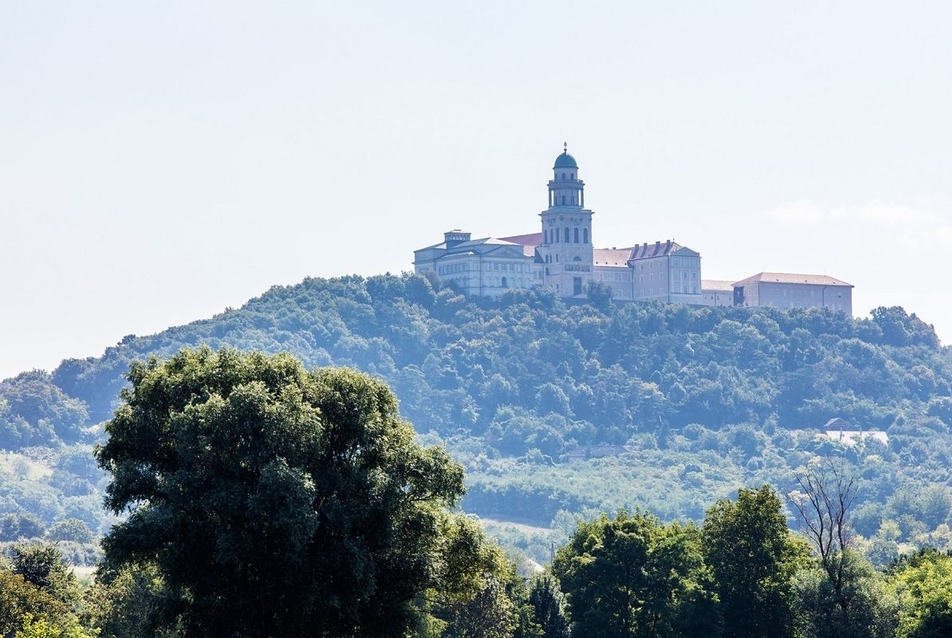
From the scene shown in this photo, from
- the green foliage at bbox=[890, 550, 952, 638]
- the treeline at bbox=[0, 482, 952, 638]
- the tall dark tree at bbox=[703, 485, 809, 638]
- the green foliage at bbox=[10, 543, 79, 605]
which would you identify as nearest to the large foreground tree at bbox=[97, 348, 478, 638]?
the treeline at bbox=[0, 482, 952, 638]

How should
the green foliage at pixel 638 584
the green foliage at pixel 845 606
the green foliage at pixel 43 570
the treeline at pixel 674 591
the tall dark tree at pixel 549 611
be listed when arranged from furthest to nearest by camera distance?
the tall dark tree at pixel 549 611
the green foliage at pixel 638 584
the green foliage at pixel 43 570
the green foliage at pixel 845 606
the treeline at pixel 674 591

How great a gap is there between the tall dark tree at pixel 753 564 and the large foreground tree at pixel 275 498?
23813 mm

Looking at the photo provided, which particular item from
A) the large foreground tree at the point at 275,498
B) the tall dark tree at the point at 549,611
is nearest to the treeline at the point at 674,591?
the tall dark tree at the point at 549,611

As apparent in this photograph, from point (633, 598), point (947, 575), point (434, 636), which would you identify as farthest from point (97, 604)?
point (947, 575)

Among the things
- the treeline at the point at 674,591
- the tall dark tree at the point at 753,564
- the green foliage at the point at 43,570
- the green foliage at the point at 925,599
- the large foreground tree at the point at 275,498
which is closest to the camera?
the large foreground tree at the point at 275,498

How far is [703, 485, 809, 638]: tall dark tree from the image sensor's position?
6166 centimetres

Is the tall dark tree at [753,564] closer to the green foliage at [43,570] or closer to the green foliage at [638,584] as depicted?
the green foliage at [638,584]

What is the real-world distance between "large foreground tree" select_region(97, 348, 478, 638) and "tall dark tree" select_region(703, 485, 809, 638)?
23813mm

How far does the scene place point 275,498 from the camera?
3644cm

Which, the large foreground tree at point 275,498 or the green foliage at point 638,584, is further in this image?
the green foliage at point 638,584

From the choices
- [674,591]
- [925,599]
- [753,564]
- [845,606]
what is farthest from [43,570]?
[925,599]

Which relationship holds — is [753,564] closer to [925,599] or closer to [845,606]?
[845,606]

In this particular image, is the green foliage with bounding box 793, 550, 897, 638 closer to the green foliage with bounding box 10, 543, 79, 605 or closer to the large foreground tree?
the large foreground tree

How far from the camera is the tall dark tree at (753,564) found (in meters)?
61.7
